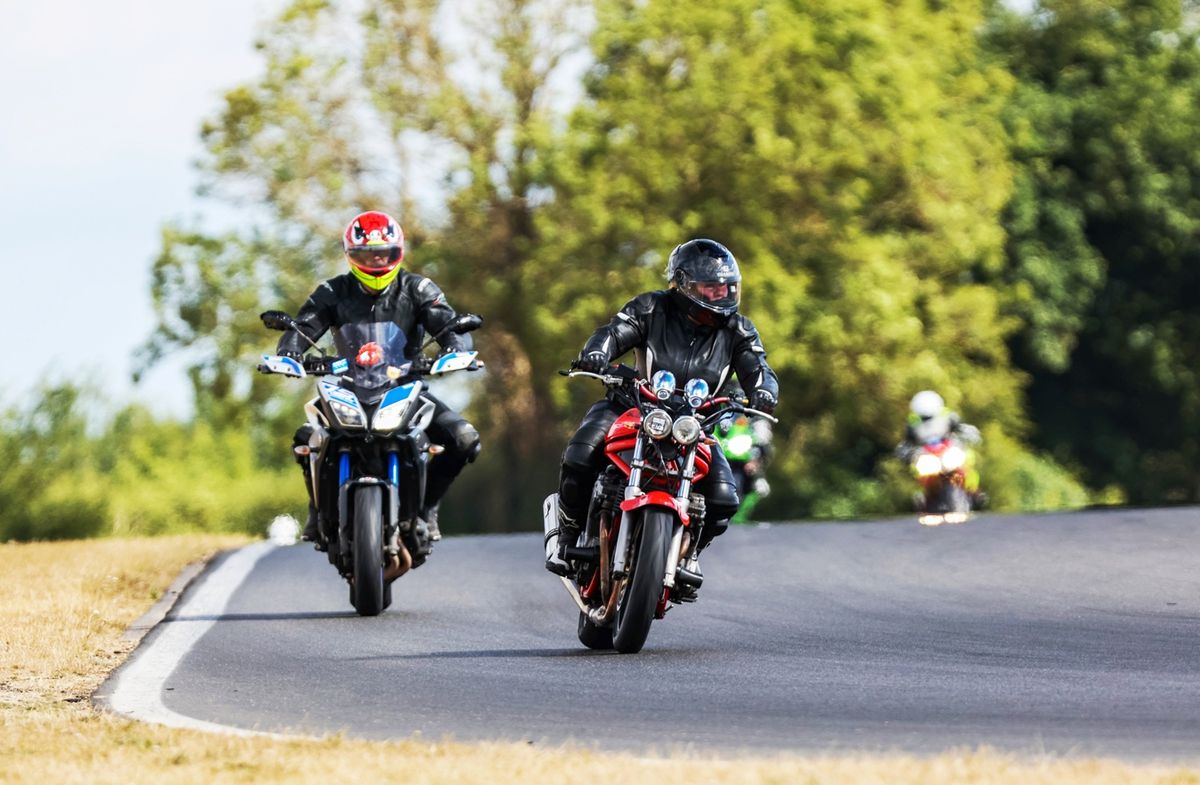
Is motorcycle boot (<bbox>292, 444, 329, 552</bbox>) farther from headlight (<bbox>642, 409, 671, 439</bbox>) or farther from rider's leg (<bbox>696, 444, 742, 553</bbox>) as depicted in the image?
headlight (<bbox>642, 409, 671, 439</bbox>)

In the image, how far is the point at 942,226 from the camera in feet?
147

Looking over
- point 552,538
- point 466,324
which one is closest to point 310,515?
point 466,324

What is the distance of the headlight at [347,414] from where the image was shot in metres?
13.1

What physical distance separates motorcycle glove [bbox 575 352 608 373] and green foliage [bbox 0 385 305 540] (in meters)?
21.5

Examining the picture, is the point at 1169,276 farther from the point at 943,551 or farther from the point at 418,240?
the point at 943,551

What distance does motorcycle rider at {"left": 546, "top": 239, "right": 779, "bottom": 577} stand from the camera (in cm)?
1093

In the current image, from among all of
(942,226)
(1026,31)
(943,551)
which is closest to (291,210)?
(942,226)

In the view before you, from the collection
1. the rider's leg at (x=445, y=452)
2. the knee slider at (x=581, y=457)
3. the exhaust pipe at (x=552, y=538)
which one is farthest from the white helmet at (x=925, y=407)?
the knee slider at (x=581, y=457)

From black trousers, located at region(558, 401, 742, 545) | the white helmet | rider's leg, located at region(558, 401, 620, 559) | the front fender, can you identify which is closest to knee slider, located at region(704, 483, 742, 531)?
black trousers, located at region(558, 401, 742, 545)

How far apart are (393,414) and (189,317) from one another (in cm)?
3525

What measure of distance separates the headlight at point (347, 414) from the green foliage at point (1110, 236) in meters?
37.2

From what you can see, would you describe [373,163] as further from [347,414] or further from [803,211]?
[347,414]

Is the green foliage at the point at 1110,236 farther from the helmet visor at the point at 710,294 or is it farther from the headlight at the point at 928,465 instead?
the helmet visor at the point at 710,294

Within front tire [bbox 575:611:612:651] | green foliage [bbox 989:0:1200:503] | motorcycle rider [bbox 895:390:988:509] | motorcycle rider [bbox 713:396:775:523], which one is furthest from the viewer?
green foliage [bbox 989:0:1200:503]
